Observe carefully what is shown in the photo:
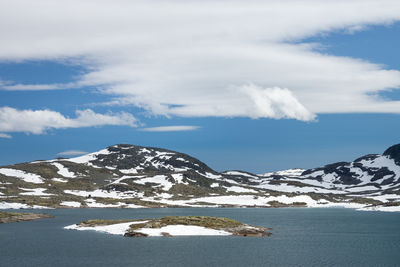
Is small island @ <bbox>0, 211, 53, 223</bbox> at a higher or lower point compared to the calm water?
higher

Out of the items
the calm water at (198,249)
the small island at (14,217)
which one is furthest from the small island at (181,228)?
the small island at (14,217)

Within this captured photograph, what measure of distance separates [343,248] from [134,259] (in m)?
44.8

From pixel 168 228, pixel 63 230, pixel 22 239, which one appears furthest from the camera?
pixel 63 230

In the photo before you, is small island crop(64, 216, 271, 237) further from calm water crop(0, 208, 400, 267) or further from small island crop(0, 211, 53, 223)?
small island crop(0, 211, 53, 223)

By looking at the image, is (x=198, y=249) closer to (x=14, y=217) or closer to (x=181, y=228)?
(x=181, y=228)

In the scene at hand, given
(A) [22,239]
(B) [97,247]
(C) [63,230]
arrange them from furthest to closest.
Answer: (C) [63,230] < (A) [22,239] < (B) [97,247]

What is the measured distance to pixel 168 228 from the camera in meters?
120

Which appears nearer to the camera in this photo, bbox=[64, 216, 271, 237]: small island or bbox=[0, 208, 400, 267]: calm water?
bbox=[0, 208, 400, 267]: calm water

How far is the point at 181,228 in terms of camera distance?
120375mm

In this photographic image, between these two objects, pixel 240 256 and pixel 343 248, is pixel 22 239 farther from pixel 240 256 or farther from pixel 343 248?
pixel 343 248

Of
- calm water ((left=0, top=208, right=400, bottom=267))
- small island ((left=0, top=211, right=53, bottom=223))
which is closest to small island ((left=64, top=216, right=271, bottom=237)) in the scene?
calm water ((left=0, top=208, right=400, bottom=267))

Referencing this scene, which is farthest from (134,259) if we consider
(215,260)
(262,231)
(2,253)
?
(262,231)

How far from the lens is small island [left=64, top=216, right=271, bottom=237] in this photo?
384 feet

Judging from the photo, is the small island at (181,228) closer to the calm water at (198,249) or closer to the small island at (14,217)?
the calm water at (198,249)
